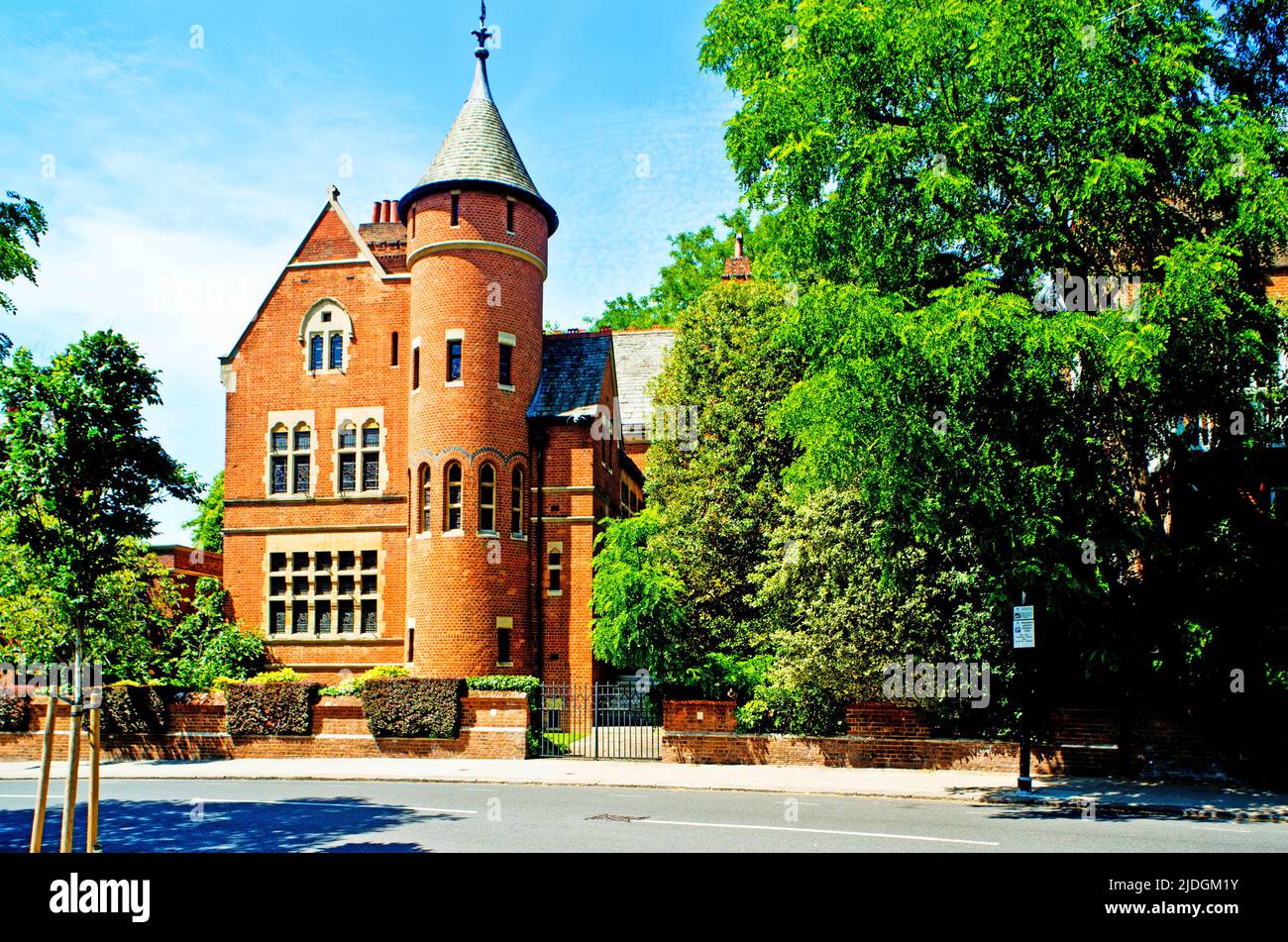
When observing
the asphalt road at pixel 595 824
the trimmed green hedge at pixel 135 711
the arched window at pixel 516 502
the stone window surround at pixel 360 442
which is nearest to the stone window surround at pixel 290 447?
the stone window surround at pixel 360 442

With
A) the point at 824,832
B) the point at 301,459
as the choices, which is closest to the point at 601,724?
the point at 824,832

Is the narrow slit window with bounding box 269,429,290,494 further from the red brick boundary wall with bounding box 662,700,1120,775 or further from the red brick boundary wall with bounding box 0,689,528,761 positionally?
the red brick boundary wall with bounding box 662,700,1120,775

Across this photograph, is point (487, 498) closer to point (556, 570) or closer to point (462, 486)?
point (462, 486)

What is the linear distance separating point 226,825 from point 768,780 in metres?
8.81

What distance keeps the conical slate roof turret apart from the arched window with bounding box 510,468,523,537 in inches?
318

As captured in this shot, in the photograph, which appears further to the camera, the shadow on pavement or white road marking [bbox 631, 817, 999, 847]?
the shadow on pavement

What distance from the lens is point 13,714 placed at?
80.6ft

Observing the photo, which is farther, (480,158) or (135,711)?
(480,158)

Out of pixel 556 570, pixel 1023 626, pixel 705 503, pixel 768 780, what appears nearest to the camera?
pixel 1023 626

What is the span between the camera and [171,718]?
2403 cm

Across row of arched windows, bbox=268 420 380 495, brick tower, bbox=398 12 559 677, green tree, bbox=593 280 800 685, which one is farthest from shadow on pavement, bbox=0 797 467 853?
row of arched windows, bbox=268 420 380 495

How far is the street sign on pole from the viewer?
14664 mm
